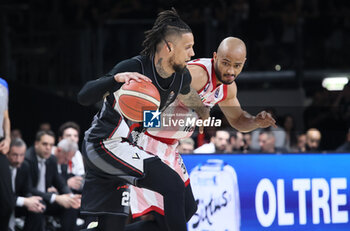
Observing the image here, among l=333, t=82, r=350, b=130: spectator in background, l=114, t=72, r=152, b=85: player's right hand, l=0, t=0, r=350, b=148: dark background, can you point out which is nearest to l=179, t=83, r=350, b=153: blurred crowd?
l=333, t=82, r=350, b=130: spectator in background

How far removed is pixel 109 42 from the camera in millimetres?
9375

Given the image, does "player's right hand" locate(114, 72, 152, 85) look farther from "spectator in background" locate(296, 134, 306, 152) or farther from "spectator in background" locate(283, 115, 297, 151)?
"spectator in background" locate(296, 134, 306, 152)

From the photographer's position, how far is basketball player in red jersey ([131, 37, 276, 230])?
3.73 meters

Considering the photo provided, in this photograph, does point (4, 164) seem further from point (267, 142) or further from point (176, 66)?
point (176, 66)

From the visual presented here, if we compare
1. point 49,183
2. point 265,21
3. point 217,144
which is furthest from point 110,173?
point 265,21

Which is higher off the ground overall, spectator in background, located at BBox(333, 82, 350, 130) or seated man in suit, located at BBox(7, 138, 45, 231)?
spectator in background, located at BBox(333, 82, 350, 130)

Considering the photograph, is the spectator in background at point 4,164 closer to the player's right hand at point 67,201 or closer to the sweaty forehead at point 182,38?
the player's right hand at point 67,201

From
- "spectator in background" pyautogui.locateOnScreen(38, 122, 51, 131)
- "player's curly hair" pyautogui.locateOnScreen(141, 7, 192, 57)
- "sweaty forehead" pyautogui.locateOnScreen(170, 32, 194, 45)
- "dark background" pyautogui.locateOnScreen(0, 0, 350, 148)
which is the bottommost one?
"sweaty forehead" pyautogui.locateOnScreen(170, 32, 194, 45)

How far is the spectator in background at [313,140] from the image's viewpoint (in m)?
4.92

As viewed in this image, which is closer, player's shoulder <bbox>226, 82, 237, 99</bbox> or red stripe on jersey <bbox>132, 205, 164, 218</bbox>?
red stripe on jersey <bbox>132, 205, 164, 218</bbox>

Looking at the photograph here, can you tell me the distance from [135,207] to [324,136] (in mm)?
1795

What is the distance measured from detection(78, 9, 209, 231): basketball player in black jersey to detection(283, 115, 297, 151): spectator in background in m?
1.51

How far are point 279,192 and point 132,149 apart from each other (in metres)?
1.80

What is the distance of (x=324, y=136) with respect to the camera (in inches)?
195
